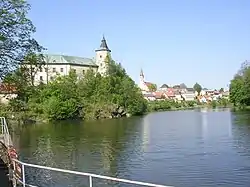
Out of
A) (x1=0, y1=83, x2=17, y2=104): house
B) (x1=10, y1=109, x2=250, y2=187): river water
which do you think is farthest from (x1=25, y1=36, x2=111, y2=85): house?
(x1=0, y1=83, x2=17, y2=104): house

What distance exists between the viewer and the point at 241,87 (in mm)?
118812

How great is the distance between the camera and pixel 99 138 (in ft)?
155

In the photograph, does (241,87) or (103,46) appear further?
(103,46)

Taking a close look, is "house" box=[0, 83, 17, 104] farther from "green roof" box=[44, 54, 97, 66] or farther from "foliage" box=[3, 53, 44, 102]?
"green roof" box=[44, 54, 97, 66]

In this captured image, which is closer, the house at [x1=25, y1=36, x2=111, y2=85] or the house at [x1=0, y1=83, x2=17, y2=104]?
the house at [x1=0, y1=83, x2=17, y2=104]

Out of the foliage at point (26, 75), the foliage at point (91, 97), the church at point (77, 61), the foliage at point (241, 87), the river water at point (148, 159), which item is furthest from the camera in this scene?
the church at point (77, 61)

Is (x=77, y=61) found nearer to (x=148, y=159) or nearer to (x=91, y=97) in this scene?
(x=91, y=97)

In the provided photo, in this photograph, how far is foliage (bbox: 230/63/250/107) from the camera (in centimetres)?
11736

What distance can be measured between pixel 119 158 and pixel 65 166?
457 cm

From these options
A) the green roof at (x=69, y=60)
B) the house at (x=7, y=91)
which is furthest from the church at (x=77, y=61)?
the house at (x=7, y=91)

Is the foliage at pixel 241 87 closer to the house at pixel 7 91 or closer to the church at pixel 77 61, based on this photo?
the church at pixel 77 61

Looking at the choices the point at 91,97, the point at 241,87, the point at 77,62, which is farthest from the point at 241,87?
the point at 77,62

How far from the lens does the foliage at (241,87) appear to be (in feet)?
385

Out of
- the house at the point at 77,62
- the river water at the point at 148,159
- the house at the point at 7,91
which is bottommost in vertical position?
the river water at the point at 148,159
